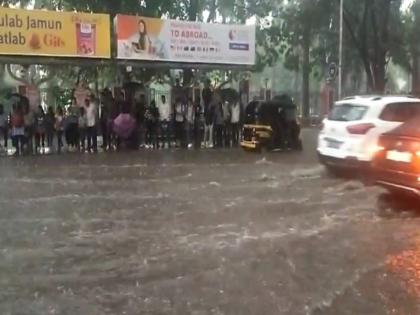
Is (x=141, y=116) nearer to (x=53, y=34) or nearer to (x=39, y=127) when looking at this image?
(x=39, y=127)

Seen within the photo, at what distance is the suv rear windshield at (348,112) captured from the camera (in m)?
12.5

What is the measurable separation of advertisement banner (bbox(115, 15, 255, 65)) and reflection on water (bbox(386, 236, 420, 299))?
521 inches

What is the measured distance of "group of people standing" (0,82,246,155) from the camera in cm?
1901

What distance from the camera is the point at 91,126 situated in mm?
19531

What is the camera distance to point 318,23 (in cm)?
3147

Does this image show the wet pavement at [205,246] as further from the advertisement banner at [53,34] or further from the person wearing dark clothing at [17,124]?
the advertisement banner at [53,34]

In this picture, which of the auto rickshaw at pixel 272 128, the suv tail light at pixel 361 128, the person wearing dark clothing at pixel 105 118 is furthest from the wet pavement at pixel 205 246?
the person wearing dark clothing at pixel 105 118

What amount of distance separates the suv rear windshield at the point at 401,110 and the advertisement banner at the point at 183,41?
875 cm

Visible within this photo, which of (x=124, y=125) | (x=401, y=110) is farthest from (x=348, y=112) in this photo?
(x=124, y=125)

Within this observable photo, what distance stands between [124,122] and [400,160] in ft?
37.1

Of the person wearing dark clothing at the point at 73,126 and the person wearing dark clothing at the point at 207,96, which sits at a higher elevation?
the person wearing dark clothing at the point at 207,96

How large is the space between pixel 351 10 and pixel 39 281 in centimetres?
2786

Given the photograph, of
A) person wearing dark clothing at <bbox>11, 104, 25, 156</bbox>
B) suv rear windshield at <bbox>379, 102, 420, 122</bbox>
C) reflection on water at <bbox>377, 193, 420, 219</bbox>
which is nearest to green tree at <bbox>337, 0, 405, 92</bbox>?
person wearing dark clothing at <bbox>11, 104, 25, 156</bbox>

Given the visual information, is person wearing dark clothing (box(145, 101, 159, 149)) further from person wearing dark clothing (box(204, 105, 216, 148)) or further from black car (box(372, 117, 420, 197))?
black car (box(372, 117, 420, 197))
